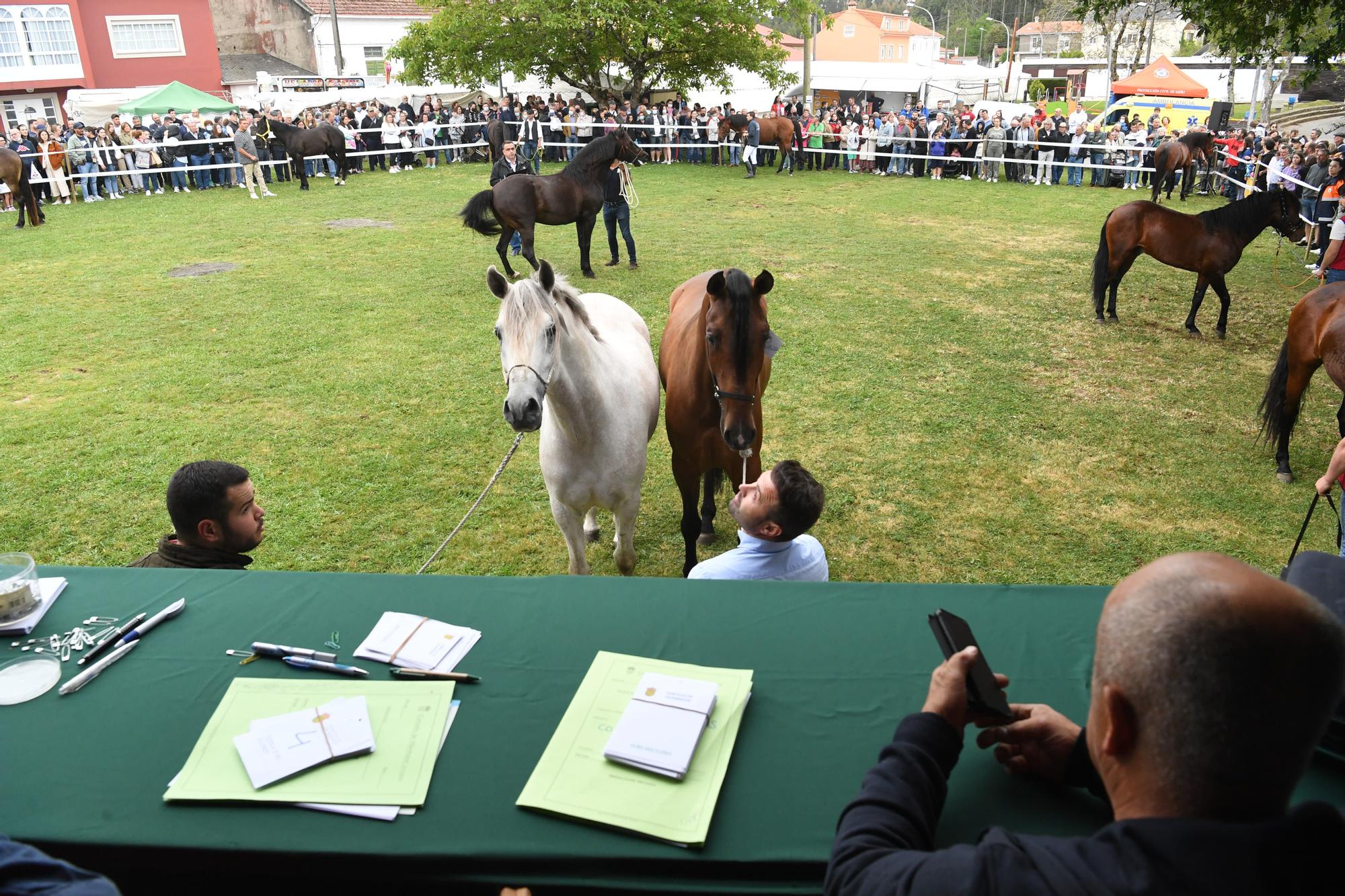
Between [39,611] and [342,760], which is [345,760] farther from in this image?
[39,611]

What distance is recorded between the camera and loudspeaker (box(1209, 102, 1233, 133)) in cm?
2289

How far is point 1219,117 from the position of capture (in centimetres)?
2306

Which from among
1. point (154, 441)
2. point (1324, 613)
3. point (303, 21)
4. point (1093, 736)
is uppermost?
point (303, 21)

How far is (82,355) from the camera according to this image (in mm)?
8578

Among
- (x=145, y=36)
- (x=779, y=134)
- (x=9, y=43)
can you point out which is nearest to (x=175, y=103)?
(x=9, y=43)

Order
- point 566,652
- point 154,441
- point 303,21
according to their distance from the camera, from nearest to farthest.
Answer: point 566,652, point 154,441, point 303,21

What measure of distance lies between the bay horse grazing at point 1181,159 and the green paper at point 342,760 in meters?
20.8

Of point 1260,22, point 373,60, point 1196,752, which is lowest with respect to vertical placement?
point 1196,752

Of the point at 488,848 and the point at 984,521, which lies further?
the point at 984,521

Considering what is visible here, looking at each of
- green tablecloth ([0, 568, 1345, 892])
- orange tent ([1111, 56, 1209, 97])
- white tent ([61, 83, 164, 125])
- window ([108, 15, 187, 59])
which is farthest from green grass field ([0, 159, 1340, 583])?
window ([108, 15, 187, 59])

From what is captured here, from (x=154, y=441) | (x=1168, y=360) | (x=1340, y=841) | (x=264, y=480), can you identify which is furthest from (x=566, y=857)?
(x=1168, y=360)

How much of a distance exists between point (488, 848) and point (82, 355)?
9396 mm

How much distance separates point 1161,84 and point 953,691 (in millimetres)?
37172

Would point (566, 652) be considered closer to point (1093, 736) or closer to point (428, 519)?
point (1093, 736)
